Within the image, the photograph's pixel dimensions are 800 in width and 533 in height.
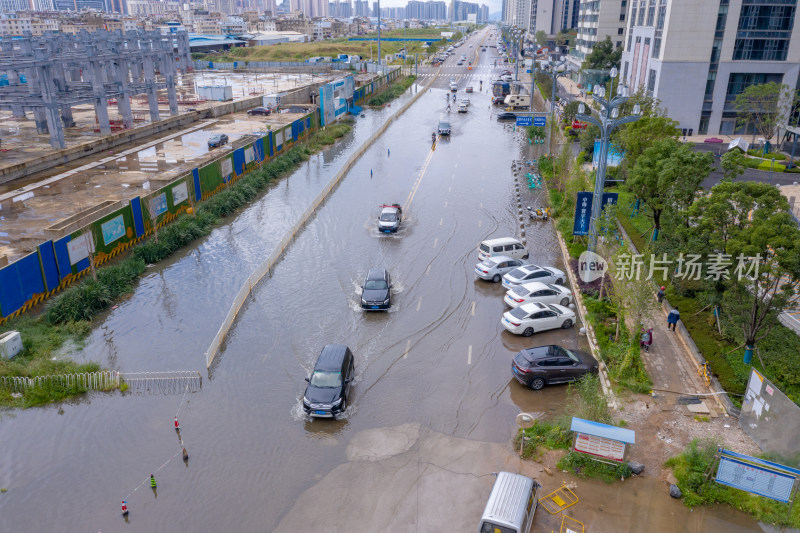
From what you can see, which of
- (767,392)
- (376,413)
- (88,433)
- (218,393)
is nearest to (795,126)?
(767,392)

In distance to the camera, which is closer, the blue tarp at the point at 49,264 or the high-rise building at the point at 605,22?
the blue tarp at the point at 49,264

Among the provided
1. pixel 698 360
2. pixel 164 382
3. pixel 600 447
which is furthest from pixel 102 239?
pixel 698 360

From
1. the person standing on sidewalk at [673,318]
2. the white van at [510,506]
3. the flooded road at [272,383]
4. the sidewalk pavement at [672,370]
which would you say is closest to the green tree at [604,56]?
the flooded road at [272,383]

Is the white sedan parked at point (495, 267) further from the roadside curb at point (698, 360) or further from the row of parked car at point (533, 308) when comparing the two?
the roadside curb at point (698, 360)

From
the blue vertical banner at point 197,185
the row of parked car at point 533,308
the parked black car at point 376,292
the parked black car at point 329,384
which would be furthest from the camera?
the blue vertical banner at point 197,185

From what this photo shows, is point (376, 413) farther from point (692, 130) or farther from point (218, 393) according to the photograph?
point (692, 130)

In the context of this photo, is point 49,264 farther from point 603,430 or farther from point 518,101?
point 518,101

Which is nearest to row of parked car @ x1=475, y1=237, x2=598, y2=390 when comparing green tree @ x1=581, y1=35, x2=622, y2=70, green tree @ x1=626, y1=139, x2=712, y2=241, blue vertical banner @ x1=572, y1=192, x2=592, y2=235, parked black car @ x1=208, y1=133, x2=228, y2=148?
blue vertical banner @ x1=572, y1=192, x2=592, y2=235
